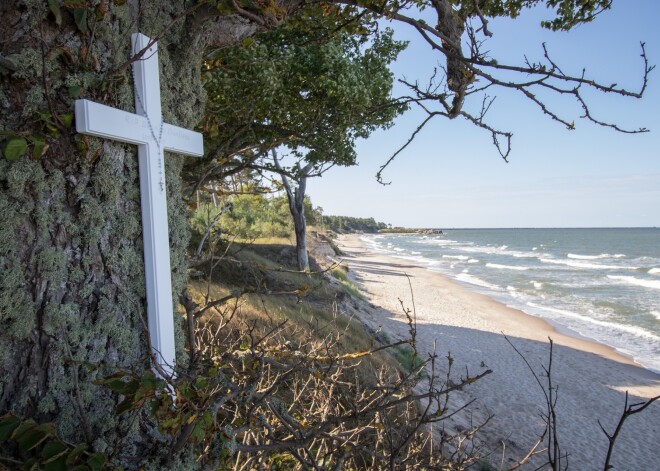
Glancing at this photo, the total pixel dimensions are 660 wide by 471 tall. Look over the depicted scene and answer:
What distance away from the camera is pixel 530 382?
38.4 feet

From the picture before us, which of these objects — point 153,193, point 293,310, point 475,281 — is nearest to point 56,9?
point 153,193

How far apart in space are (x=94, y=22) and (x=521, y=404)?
10.8 m

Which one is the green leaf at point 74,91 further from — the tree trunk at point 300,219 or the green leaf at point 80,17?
the tree trunk at point 300,219

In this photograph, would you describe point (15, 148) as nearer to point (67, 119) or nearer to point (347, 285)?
point (67, 119)

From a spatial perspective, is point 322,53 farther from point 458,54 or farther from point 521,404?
point 521,404

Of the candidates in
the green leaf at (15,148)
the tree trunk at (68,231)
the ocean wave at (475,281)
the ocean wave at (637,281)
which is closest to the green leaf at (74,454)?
the tree trunk at (68,231)

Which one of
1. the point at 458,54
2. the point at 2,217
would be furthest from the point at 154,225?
the point at 458,54

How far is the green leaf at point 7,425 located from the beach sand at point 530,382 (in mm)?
2533

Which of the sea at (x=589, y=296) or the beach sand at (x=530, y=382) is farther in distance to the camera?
the sea at (x=589, y=296)

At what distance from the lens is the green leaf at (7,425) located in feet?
4.52

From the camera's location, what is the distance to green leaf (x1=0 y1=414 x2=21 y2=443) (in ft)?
4.52

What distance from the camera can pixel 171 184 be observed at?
2240mm

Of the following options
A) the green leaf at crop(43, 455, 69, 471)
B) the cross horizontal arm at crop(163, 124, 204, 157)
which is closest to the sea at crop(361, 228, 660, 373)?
the cross horizontal arm at crop(163, 124, 204, 157)

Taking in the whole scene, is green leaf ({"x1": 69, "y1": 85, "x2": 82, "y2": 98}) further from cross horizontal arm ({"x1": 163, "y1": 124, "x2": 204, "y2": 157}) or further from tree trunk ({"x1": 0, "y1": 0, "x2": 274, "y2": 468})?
cross horizontal arm ({"x1": 163, "y1": 124, "x2": 204, "y2": 157})
